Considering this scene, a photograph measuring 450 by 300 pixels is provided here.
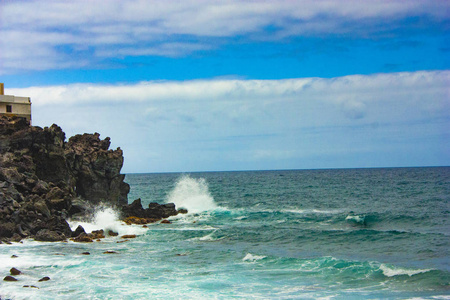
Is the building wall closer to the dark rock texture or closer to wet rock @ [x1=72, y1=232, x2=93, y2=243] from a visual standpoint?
the dark rock texture

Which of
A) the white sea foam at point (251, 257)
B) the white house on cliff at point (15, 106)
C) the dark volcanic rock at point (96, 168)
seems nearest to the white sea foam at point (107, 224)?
the dark volcanic rock at point (96, 168)

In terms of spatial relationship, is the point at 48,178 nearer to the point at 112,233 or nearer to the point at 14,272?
the point at 112,233

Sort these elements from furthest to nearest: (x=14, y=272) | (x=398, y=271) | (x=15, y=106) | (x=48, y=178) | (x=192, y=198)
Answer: (x=192, y=198)
(x=15, y=106)
(x=48, y=178)
(x=398, y=271)
(x=14, y=272)

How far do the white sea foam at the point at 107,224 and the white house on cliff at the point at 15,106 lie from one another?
12.7 metres

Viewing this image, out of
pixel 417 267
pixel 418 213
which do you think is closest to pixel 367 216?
pixel 418 213

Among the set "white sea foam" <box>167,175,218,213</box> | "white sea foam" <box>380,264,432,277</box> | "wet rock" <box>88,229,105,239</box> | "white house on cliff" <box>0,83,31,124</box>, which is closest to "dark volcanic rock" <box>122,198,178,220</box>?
"white sea foam" <box>167,175,218,213</box>

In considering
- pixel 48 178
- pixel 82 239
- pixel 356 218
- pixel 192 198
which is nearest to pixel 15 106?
pixel 48 178

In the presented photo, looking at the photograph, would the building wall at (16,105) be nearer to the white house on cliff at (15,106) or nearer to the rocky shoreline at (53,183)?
the white house on cliff at (15,106)

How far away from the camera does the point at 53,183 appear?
131 ft

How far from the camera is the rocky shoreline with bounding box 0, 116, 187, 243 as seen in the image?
32.2 metres

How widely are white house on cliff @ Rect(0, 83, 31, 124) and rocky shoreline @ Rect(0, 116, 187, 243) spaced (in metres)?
4.97

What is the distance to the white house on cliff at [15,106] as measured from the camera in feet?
149

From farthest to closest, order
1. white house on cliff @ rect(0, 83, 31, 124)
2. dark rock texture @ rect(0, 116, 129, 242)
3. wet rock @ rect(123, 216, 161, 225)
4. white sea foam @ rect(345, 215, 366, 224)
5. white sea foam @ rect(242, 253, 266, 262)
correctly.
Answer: white house on cliff @ rect(0, 83, 31, 124), wet rock @ rect(123, 216, 161, 225), white sea foam @ rect(345, 215, 366, 224), dark rock texture @ rect(0, 116, 129, 242), white sea foam @ rect(242, 253, 266, 262)

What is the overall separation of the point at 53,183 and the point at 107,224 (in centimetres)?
598
